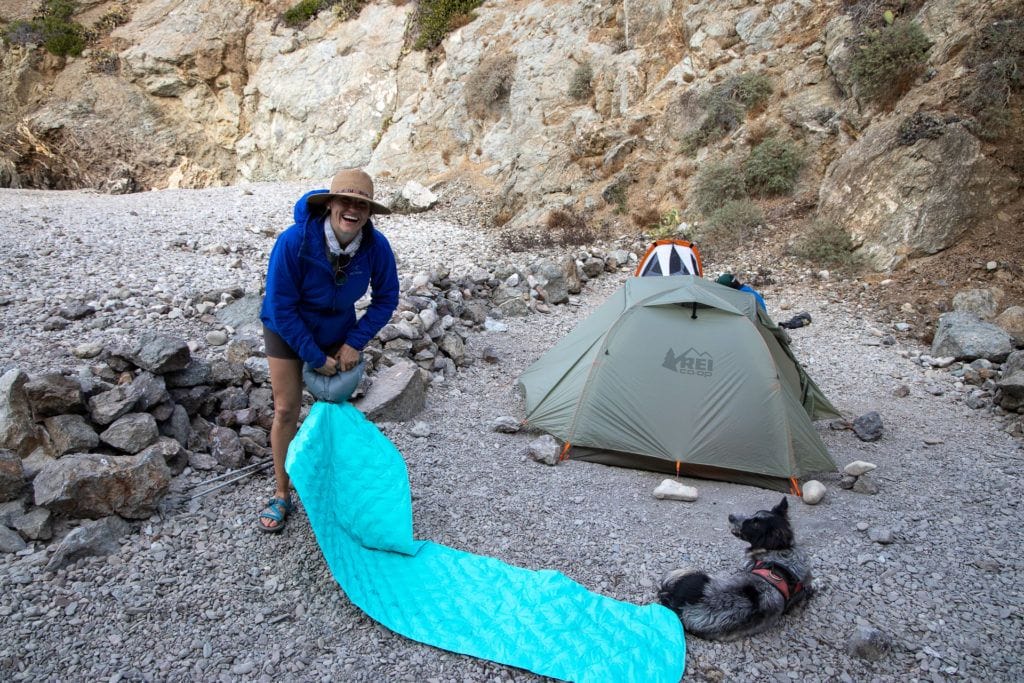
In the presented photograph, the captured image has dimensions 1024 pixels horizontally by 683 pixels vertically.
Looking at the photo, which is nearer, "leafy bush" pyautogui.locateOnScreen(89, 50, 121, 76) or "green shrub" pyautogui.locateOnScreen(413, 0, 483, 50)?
"green shrub" pyautogui.locateOnScreen(413, 0, 483, 50)

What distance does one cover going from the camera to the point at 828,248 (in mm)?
9031

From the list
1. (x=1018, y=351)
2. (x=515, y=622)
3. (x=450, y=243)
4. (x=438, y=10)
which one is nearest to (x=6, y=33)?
(x=438, y=10)

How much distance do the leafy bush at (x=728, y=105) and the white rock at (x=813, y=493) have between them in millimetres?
8864

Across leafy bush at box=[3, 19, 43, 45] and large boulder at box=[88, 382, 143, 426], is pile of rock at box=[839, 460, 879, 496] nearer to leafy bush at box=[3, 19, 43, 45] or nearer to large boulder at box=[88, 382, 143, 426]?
large boulder at box=[88, 382, 143, 426]

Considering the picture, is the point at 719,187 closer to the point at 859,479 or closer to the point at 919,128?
the point at 919,128

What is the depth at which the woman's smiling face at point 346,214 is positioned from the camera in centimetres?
290

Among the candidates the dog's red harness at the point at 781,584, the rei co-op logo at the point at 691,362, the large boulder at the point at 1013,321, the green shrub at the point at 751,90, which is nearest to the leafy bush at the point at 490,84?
the green shrub at the point at 751,90

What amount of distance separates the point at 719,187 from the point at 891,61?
310 cm

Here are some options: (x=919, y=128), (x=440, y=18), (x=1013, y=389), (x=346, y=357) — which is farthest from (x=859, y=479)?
(x=440, y=18)

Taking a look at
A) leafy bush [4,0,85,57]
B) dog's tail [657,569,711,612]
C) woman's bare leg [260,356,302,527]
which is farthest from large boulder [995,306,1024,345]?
leafy bush [4,0,85,57]

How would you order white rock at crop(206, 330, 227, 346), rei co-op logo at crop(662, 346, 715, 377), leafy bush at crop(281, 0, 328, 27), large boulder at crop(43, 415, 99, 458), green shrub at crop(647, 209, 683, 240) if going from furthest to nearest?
leafy bush at crop(281, 0, 328, 27), green shrub at crop(647, 209, 683, 240), white rock at crop(206, 330, 227, 346), rei co-op logo at crop(662, 346, 715, 377), large boulder at crop(43, 415, 99, 458)

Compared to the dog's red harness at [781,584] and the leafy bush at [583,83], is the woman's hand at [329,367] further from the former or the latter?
the leafy bush at [583,83]

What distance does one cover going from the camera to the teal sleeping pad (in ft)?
8.80

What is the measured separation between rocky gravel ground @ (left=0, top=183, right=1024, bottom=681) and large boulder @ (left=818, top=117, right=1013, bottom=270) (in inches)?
120
